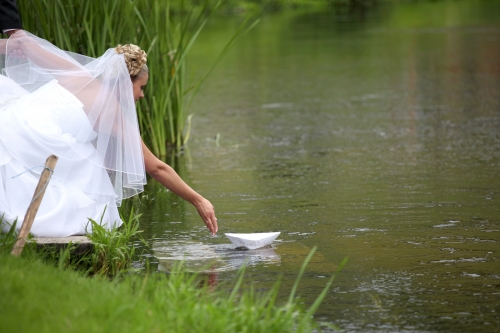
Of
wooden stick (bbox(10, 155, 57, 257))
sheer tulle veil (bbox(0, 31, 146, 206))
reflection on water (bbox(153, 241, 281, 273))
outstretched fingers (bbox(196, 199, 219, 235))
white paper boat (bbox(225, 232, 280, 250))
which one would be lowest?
reflection on water (bbox(153, 241, 281, 273))

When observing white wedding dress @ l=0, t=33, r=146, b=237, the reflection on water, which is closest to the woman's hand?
the reflection on water

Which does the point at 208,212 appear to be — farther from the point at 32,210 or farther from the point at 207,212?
the point at 32,210

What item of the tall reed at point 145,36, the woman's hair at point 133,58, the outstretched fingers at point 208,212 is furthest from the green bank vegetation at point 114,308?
the tall reed at point 145,36

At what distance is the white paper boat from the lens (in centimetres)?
553

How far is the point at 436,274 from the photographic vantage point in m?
5.00

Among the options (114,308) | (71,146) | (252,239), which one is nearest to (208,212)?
(252,239)

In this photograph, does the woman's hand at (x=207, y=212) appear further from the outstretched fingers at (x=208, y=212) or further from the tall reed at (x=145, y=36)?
the tall reed at (x=145, y=36)

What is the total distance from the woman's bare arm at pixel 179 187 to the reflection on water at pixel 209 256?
18cm

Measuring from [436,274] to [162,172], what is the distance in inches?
66.3

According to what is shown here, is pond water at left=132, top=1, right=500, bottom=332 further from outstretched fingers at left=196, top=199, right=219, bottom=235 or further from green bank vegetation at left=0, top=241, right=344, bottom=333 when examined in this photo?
green bank vegetation at left=0, top=241, right=344, bottom=333

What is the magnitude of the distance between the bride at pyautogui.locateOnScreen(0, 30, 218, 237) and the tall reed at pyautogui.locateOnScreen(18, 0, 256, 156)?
1.85 meters

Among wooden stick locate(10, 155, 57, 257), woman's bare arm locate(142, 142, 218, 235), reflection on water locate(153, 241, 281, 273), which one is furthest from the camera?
woman's bare arm locate(142, 142, 218, 235)

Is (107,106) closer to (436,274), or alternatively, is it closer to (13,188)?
(13,188)

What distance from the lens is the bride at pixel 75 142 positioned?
5152mm
